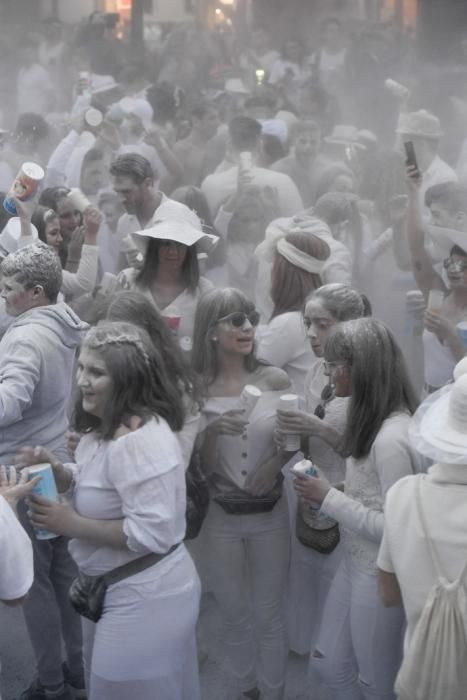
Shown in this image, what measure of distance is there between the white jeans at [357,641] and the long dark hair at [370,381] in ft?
1.25

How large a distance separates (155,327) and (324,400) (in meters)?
0.58

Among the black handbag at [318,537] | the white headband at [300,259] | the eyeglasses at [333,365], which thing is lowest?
the black handbag at [318,537]

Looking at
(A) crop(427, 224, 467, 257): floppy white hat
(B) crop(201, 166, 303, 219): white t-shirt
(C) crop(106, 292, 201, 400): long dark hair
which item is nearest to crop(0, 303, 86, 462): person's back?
(C) crop(106, 292, 201, 400): long dark hair

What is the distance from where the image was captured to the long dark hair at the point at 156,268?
376 cm

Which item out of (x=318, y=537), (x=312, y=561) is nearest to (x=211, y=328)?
(x=318, y=537)

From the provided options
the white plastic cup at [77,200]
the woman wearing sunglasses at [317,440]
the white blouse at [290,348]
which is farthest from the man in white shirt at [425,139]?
the woman wearing sunglasses at [317,440]

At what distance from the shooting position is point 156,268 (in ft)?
12.5

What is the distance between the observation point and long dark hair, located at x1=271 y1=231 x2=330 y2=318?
359cm

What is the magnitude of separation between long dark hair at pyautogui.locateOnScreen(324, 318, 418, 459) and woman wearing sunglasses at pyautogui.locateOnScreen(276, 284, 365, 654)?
0.77ft

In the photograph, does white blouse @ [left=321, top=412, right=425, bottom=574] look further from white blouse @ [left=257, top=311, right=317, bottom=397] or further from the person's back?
the person's back

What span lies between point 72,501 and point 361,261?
9.56 ft

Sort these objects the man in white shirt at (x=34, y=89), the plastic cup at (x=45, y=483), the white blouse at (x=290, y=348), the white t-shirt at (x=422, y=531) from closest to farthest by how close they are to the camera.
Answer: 1. the white t-shirt at (x=422, y=531)
2. the plastic cup at (x=45, y=483)
3. the white blouse at (x=290, y=348)
4. the man in white shirt at (x=34, y=89)

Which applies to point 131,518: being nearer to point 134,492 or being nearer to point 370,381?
point 134,492

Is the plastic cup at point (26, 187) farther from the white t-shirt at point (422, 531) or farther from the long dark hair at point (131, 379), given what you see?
the white t-shirt at point (422, 531)
